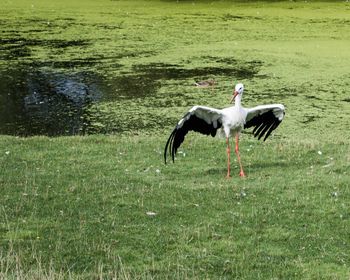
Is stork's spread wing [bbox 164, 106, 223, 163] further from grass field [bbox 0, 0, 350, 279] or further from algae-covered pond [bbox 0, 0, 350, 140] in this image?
algae-covered pond [bbox 0, 0, 350, 140]

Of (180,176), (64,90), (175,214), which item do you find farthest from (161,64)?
(175,214)

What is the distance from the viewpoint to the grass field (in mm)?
4234

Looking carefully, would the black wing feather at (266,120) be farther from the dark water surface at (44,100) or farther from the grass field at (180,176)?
the dark water surface at (44,100)

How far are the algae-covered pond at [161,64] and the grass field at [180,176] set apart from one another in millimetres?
59

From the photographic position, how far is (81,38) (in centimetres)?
1650

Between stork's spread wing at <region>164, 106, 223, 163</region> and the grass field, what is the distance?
396 mm

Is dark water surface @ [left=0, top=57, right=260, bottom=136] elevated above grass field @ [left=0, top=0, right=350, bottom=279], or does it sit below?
below

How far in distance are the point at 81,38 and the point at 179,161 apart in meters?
10.1

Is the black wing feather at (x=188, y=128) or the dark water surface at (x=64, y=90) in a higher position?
the black wing feather at (x=188, y=128)

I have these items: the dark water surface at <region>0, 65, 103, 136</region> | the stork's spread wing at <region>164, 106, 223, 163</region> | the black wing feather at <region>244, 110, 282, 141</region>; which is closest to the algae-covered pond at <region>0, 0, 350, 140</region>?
the dark water surface at <region>0, 65, 103, 136</region>

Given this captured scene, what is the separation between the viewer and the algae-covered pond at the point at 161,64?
9.95 m

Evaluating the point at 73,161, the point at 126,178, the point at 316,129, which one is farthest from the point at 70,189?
the point at 316,129

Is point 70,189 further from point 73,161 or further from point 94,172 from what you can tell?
point 73,161

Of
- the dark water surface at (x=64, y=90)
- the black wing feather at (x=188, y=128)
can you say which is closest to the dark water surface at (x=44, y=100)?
the dark water surface at (x=64, y=90)
